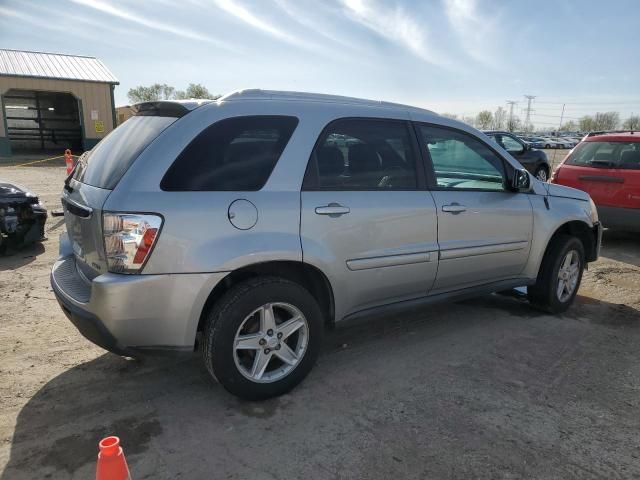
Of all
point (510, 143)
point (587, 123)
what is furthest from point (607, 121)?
point (510, 143)

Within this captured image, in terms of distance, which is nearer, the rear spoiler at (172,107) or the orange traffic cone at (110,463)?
the orange traffic cone at (110,463)

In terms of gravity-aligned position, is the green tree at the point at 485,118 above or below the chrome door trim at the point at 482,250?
above

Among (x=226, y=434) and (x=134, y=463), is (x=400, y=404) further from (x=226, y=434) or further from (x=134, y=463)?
(x=134, y=463)

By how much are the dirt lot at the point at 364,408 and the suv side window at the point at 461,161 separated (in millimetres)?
1291

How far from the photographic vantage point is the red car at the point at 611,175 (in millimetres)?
7102

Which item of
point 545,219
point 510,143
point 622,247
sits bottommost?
point 622,247

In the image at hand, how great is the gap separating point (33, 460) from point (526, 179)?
158 inches

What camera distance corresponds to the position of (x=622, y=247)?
25.4 feet

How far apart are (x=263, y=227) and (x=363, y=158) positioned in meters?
0.96

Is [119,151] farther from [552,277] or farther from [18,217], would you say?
[18,217]

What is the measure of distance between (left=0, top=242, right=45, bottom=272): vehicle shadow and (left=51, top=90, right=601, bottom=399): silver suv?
2.94m

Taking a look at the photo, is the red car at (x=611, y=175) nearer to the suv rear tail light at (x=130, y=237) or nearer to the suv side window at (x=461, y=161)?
the suv side window at (x=461, y=161)

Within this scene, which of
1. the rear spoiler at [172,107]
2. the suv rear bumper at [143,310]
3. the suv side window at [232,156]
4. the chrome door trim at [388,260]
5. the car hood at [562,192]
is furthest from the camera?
the car hood at [562,192]

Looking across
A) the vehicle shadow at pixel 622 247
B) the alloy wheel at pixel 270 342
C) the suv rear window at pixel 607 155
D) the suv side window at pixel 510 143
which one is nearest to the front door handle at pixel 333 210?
the alloy wheel at pixel 270 342
